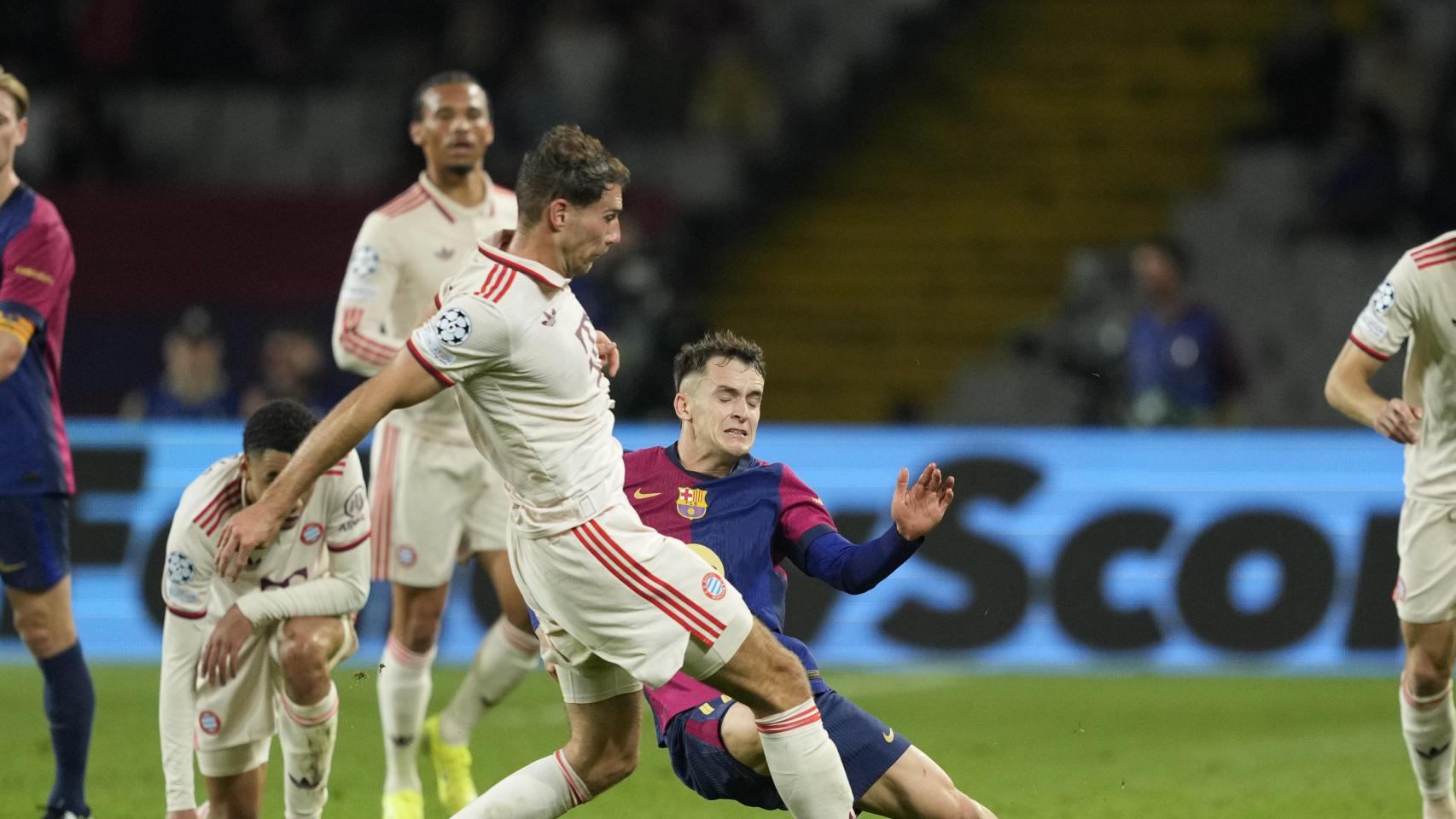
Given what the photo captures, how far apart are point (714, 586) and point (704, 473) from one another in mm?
716

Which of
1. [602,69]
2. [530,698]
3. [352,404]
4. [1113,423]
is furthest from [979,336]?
[352,404]

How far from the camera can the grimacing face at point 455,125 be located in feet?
24.9

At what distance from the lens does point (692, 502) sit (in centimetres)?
574

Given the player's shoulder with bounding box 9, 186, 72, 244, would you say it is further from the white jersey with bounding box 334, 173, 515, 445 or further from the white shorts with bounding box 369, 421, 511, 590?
the white shorts with bounding box 369, 421, 511, 590

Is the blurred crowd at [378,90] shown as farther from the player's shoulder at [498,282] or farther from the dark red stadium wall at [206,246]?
the player's shoulder at [498,282]

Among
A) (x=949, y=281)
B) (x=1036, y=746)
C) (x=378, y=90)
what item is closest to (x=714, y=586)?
(x=1036, y=746)

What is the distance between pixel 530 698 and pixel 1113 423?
4.08 m

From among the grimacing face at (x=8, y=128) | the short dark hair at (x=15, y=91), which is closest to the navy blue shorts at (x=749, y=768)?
the grimacing face at (x=8, y=128)

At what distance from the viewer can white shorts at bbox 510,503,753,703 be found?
16.6 ft

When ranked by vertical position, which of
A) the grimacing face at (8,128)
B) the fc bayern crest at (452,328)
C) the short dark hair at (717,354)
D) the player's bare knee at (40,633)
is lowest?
the player's bare knee at (40,633)

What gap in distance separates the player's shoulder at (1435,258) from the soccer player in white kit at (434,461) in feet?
10.5

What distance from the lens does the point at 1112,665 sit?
1094cm

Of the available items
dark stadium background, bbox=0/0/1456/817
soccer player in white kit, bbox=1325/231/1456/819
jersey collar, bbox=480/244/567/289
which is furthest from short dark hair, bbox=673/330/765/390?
dark stadium background, bbox=0/0/1456/817

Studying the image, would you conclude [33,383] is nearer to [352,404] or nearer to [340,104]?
[352,404]
